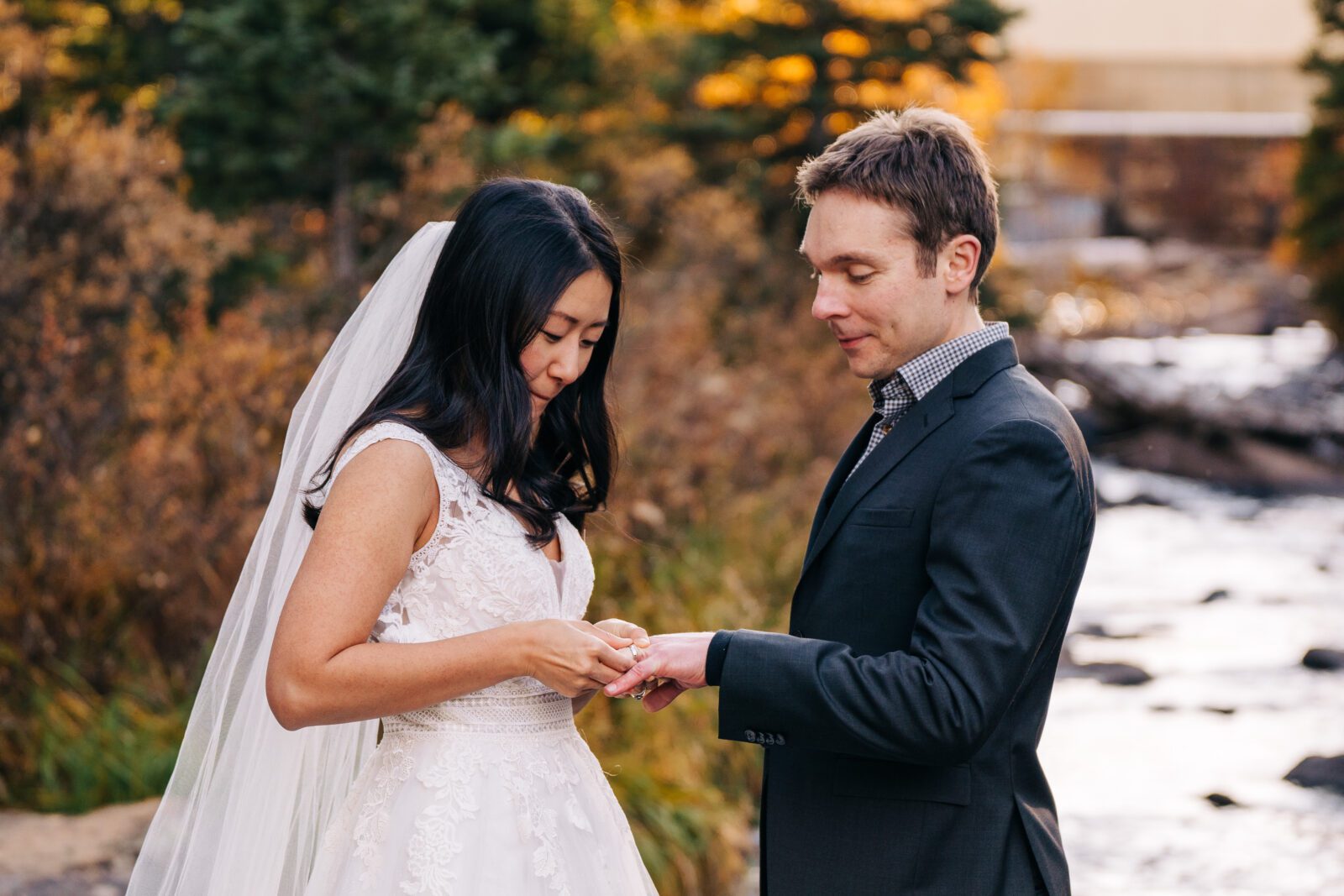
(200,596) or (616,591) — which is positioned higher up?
(200,596)

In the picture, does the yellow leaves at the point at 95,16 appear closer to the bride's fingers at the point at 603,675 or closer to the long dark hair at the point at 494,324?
the long dark hair at the point at 494,324

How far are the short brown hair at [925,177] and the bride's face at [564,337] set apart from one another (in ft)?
1.82

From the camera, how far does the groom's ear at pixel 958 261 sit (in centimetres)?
273

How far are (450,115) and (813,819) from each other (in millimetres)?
7905

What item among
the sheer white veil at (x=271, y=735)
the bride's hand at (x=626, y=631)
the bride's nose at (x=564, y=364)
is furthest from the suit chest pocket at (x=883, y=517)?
the sheer white veil at (x=271, y=735)

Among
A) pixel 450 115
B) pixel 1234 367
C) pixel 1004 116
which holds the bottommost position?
pixel 1234 367

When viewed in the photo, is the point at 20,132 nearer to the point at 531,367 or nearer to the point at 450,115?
the point at 450,115

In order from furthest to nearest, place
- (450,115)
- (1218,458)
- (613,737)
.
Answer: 1. (1218,458)
2. (450,115)
3. (613,737)

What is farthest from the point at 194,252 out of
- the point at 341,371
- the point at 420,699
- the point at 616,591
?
the point at 420,699

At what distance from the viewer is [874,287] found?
2.74 metres

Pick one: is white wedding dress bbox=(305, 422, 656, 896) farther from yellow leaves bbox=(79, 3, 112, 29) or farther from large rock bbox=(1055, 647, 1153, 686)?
yellow leaves bbox=(79, 3, 112, 29)

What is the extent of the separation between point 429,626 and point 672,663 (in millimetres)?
519

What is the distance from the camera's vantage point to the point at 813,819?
2.75m

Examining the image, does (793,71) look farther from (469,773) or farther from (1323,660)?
(469,773)
